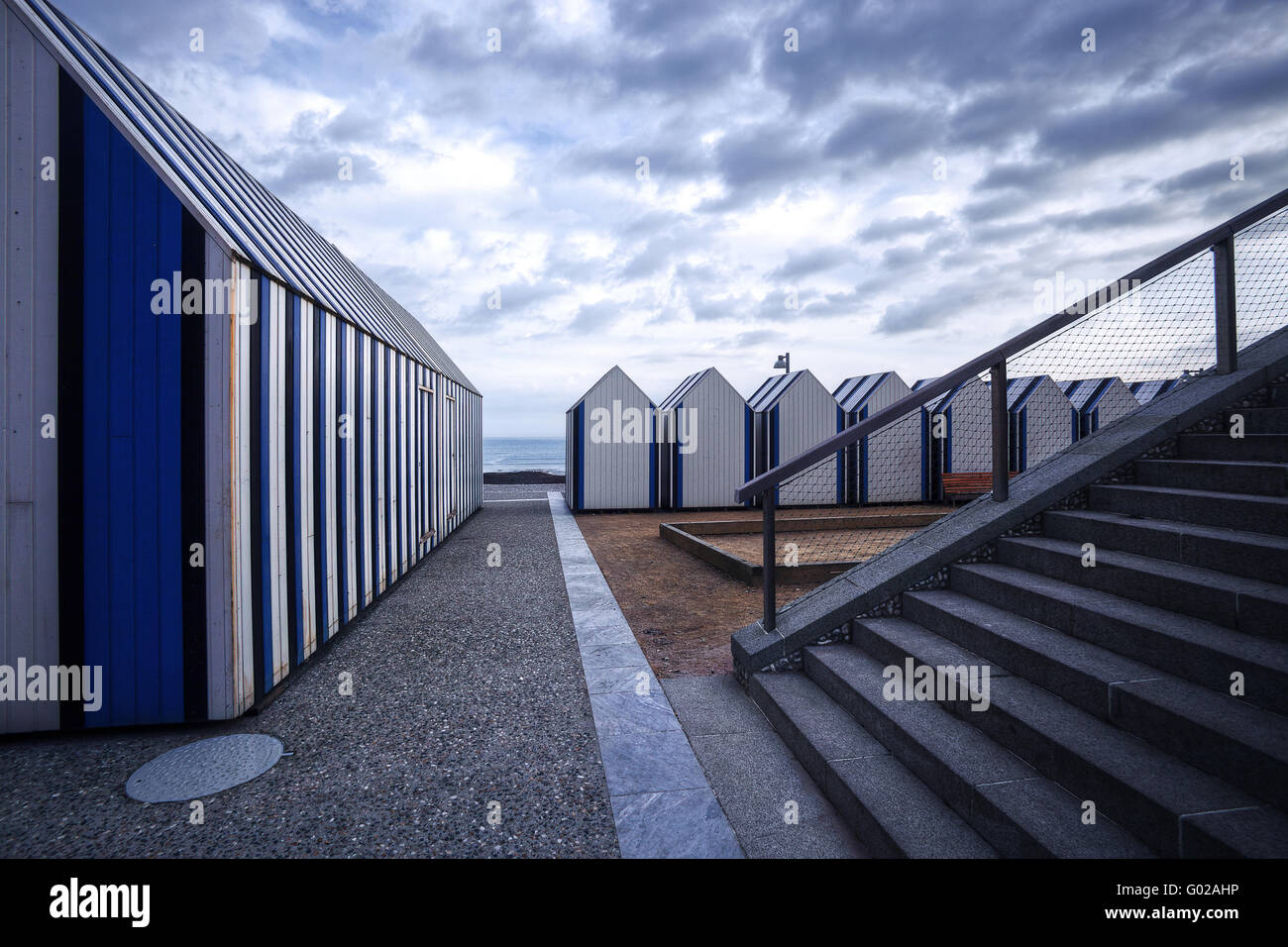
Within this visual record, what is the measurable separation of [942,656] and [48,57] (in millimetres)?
6432

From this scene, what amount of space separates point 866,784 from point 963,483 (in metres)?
17.1

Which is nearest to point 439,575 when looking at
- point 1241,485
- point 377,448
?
point 377,448

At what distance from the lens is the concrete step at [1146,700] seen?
2123 mm

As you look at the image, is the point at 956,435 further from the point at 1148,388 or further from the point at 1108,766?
the point at 1108,766

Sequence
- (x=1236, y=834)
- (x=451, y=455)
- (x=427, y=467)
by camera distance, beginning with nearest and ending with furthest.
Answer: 1. (x=1236, y=834)
2. (x=427, y=467)
3. (x=451, y=455)

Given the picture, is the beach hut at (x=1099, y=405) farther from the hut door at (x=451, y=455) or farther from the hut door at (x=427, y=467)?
the hut door at (x=427, y=467)

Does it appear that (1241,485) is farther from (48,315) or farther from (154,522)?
(48,315)

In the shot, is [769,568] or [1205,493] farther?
[769,568]

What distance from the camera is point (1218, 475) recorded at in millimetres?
3771

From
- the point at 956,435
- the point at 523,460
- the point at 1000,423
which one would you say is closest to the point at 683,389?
the point at 956,435

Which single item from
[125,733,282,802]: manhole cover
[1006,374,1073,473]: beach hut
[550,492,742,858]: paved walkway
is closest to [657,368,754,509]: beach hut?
[1006,374,1073,473]: beach hut

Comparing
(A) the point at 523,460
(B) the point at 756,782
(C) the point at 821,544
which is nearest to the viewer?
(B) the point at 756,782

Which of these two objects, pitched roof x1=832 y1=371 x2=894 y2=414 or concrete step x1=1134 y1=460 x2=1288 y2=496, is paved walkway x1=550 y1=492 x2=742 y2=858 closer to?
concrete step x1=1134 y1=460 x2=1288 y2=496

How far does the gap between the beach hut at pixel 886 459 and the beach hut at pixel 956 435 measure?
1.25 feet
